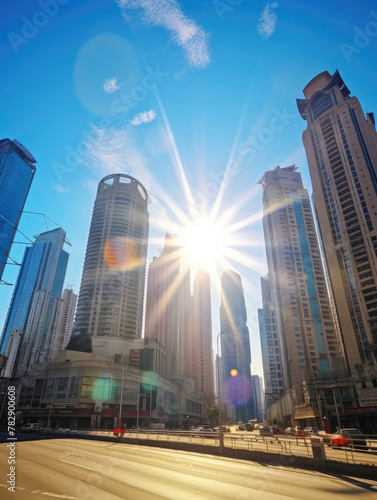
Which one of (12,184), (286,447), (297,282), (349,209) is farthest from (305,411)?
(12,184)

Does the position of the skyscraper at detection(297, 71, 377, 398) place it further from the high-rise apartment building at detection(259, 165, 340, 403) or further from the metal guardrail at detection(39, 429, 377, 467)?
the metal guardrail at detection(39, 429, 377, 467)

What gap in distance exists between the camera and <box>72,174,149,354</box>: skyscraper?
14600 cm

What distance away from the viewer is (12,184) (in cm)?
13338

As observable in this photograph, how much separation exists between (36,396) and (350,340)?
306 ft

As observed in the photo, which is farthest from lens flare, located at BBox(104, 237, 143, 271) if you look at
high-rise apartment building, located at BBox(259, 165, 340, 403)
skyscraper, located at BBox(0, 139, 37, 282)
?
high-rise apartment building, located at BBox(259, 165, 340, 403)

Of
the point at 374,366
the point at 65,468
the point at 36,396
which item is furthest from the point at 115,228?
the point at 65,468

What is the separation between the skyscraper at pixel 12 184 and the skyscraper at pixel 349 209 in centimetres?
12413

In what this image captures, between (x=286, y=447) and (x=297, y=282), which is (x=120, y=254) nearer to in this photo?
(x=297, y=282)

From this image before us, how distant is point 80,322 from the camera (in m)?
145

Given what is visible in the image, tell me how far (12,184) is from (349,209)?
463ft

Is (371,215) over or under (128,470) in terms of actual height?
over

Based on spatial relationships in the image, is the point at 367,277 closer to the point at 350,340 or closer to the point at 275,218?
the point at 350,340

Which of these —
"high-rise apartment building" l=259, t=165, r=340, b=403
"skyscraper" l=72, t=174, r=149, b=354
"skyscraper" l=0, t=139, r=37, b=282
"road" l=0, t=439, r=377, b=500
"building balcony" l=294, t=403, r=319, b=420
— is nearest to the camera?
"road" l=0, t=439, r=377, b=500

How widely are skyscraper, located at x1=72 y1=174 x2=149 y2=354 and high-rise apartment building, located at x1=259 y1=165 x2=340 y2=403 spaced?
73.4 metres
